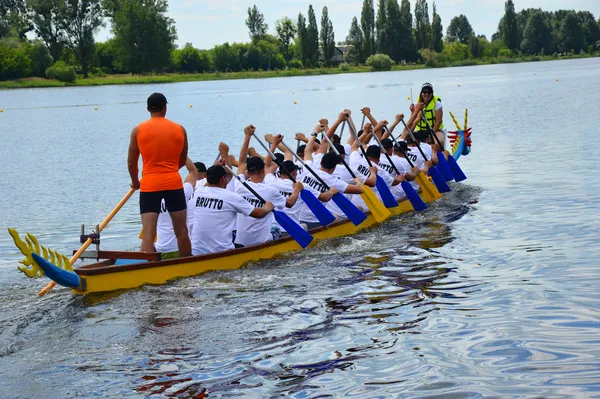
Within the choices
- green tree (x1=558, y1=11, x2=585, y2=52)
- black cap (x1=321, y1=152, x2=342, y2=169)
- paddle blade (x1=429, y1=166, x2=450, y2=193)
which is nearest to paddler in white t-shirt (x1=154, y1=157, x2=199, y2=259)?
black cap (x1=321, y1=152, x2=342, y2=169)

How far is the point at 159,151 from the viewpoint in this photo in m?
8.77

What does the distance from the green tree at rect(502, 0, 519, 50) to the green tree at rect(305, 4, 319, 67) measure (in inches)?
1208

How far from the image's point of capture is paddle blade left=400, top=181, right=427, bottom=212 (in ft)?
45.3

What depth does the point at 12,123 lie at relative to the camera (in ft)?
131

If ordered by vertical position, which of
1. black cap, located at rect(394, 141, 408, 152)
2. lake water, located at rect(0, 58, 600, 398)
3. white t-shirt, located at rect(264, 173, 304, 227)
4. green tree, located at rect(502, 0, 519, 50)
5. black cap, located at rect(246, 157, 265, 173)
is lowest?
lake water, located at rect(0, 58, 600, 398)

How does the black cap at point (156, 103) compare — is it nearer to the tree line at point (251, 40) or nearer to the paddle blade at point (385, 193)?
the paddle blade at point (385, 193)

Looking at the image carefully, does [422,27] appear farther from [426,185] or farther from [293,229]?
[293,229]

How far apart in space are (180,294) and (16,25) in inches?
3679

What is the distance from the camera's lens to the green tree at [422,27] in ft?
383

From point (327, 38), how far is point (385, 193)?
102m

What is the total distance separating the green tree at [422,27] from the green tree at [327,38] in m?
12.4

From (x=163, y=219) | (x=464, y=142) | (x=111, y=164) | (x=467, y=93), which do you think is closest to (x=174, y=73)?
(x=467, y=93)

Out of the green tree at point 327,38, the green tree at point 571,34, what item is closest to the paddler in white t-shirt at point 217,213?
the green tree at point 327,38

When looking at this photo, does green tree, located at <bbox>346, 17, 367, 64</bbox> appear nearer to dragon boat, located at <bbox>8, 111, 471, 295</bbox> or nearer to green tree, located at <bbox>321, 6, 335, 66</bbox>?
green tree, located at <bbox>321, 6, 335, 66</bbox>
